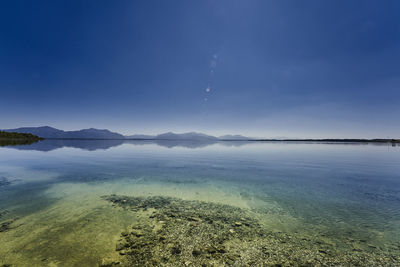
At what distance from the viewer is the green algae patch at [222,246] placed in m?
6.38

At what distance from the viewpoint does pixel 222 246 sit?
7.27 meters

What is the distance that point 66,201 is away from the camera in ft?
42.0

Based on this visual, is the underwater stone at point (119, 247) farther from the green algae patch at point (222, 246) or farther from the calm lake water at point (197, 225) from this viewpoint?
the calm lake water at point (197, 225)

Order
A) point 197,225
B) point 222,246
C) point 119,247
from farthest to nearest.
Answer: point 197,225, point 222,246, point 119,247

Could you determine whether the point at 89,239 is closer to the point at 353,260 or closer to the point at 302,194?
the point at 353,260

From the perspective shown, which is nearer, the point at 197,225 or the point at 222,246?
the point at 222,246

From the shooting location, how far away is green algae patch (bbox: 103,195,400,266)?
638 centimetres

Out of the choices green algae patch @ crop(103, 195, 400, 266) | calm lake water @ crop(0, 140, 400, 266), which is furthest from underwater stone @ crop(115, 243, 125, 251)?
calm lake water @ crop(0, 140, 400, 266)

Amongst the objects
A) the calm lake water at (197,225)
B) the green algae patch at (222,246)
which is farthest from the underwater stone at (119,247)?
the calm lake water at (197,225)

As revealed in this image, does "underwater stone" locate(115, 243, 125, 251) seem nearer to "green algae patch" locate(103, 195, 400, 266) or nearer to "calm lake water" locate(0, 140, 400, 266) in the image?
"green algae patch" locate(103, 195, 400, 266)

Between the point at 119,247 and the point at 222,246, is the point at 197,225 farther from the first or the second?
the point at 119,247

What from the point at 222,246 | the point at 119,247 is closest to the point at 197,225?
the point at 222,246

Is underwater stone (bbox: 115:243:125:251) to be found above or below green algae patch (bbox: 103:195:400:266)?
above

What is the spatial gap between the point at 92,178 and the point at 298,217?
2204cm
